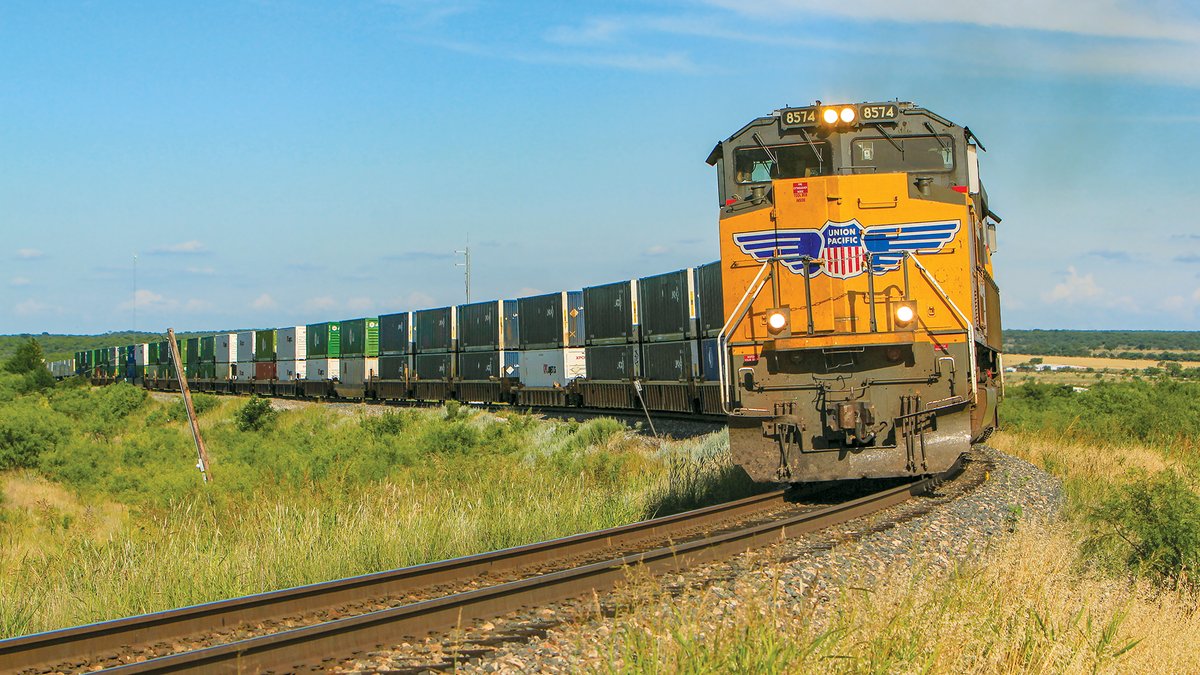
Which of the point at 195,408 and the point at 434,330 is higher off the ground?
the point at 434,330

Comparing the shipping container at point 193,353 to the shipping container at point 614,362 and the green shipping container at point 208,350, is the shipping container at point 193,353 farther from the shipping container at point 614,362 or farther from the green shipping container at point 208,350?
the shipping container at point 614,362

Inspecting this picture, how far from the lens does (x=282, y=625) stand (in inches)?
228

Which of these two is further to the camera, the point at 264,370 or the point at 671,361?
the point at 264,370

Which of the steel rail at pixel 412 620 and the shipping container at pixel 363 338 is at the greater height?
the shipping container at pixel 363 338

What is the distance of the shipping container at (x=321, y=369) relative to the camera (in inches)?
1585

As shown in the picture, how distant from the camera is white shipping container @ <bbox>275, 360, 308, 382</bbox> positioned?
42750 mm

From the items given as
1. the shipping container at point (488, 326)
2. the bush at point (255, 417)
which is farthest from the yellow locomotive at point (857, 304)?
the bush at point (255, 417)

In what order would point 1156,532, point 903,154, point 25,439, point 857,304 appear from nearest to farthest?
point 1156,532 → point 857,304 → point 903,154 → point 25,439

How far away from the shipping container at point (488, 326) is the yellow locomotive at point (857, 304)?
66.2 feet

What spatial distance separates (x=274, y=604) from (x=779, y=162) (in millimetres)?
6769

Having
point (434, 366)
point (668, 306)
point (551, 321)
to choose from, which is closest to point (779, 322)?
point (668, 306)

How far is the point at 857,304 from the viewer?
975cm

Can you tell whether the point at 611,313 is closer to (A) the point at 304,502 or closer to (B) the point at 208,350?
(A) the point at 304,502

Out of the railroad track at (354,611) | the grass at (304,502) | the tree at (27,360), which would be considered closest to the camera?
the railroad track at (354,611)
